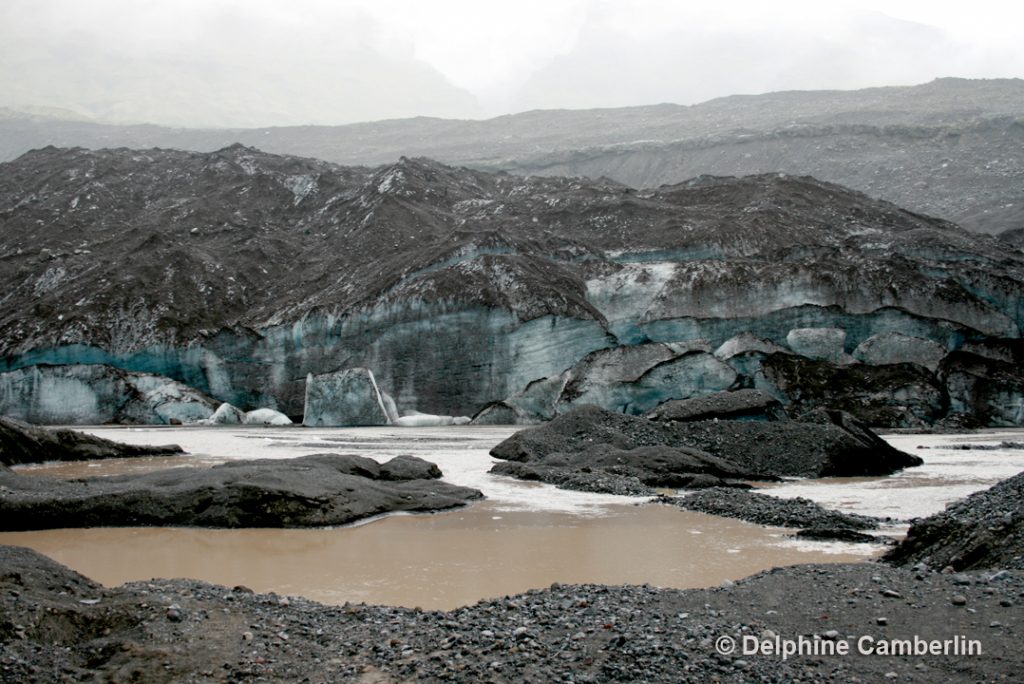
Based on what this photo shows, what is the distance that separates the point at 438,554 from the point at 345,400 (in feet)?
90.5

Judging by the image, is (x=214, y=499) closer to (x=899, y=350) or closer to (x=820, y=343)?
(x=820, y=343)

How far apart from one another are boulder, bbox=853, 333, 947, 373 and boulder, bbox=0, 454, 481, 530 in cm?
2777

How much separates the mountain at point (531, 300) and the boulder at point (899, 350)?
3.0 inches

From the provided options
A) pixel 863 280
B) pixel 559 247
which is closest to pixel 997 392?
pixel 863 280

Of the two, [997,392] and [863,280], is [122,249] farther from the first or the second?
[997,392]

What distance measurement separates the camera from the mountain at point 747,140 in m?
94.9

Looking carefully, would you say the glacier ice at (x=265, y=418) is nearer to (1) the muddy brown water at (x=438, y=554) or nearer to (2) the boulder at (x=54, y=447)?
(2) the boulder at (x=54, y=447)

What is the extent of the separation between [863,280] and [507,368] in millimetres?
16613

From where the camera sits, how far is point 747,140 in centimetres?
11338

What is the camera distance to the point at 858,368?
3209 centimetres

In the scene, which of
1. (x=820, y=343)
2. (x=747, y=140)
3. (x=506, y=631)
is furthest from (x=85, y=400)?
(x=747, y=140)

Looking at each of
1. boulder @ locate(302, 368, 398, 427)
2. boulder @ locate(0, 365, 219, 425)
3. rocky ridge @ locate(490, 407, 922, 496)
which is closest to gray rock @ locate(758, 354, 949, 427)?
rocky ridge @ locate(490, 407, 922, 496)

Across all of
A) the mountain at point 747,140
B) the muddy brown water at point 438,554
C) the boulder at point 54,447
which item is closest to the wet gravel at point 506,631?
the muddy brown water at point 438,554

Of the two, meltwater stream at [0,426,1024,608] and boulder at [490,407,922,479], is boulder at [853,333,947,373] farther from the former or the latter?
meltwater stream at [0,426,1024,608]
